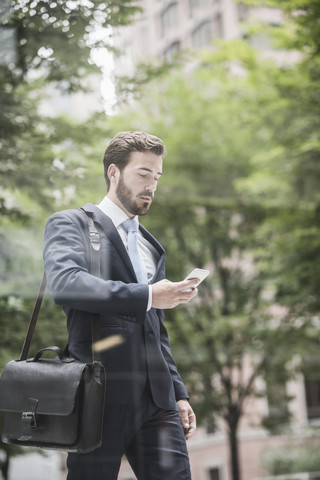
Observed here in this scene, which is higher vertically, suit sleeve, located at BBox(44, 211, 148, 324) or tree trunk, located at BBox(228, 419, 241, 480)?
suit sleeve, located at BBox(44, 211, 148, 324)

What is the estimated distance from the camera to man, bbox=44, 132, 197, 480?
5.33 feet

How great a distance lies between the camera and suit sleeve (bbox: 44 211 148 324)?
63.2 inches

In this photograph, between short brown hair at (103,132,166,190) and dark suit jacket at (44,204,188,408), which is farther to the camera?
short brown hair at (103,132,166,190)

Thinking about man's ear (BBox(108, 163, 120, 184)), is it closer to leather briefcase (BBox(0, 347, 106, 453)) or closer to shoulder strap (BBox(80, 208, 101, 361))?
shoulder strap (BBox(80, 208, 101, 361))

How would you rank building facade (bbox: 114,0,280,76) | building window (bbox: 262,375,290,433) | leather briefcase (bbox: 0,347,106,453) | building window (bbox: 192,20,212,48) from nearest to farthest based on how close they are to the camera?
leather briefcase (bbox: 0,347,106,453) → building facade (bbox: 114,0,280,76) → building window (bbox: 192,20,212,48) → building window (bbox: 262,375,290,433)

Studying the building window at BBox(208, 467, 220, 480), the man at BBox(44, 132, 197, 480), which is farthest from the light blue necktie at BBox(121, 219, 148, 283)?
the building window at BBox(208, 467, 220, 480)

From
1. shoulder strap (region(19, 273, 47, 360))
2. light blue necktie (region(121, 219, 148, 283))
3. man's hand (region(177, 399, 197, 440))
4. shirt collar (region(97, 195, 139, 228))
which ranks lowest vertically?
man's hand (region(177, 399, 197, 440))

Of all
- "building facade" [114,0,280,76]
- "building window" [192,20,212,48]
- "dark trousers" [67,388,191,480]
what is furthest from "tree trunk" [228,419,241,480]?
"dark trousers" [67,388,191,480]

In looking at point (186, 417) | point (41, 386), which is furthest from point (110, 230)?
point (186, 417)

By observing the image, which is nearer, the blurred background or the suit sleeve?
the suit sleeve

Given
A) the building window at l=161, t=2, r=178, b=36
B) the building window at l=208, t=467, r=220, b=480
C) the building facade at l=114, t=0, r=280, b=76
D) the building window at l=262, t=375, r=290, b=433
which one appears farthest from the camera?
the building window at l=208, t=467, r=220, b=480

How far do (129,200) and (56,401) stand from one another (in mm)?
673

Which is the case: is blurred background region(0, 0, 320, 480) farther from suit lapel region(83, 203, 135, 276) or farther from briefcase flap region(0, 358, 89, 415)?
briefcase flap region(0, 358, 89, 415)

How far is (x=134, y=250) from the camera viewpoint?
1904mm
